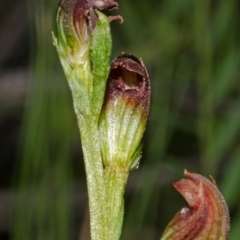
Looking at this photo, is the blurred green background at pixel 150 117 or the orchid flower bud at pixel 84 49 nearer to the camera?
the orchid flower bud at pixel 84 49

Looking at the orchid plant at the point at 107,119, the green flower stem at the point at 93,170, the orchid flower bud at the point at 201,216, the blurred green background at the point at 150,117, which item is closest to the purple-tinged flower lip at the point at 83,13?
the orchid plant at the point at 107,119

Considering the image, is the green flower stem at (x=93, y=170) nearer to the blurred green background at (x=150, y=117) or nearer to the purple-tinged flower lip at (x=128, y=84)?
the purple-tinged flower lip at (x=128, y=84)

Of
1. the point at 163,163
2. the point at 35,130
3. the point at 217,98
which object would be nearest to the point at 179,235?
the point at 35,130

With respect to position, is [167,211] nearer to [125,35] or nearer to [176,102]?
[176,102]

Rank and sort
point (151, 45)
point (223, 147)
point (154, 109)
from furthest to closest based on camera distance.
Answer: point (151, 45) → point (154, 109) → point (223, 147)

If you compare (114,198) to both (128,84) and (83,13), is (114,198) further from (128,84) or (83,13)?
(83,13)

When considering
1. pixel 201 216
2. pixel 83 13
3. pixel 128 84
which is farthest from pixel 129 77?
pixel 201 216

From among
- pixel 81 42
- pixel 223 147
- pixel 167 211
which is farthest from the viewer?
pixel 167 211
